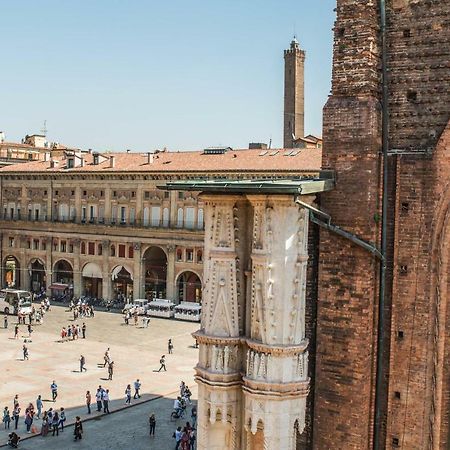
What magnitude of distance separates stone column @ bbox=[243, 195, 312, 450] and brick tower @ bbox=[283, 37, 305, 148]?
84.3 metres

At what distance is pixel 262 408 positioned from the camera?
9938 mm

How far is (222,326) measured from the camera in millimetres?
10258

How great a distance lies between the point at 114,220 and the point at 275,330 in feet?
191

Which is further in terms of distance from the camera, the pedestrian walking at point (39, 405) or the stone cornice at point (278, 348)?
the pedestrian walking at point (39, 405)

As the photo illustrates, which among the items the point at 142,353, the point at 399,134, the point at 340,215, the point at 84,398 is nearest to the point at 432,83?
the point at 399,134

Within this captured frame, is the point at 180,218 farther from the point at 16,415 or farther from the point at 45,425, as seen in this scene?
the point at 45,425

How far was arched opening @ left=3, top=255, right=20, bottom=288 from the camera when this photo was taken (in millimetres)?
74938

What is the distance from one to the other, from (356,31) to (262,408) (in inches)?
247

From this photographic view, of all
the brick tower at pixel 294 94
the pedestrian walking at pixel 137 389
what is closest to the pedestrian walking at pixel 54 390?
the pedestrian walking at pixel 137 389

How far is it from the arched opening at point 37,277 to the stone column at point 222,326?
6487 cm

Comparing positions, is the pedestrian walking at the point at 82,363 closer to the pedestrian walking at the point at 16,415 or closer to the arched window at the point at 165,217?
the pedestrian walking at the point at 16,415

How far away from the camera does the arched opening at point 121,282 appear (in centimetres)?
6694

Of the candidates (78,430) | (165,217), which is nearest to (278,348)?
(78,430)

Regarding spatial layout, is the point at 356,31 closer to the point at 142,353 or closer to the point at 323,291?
the point at 323,291
